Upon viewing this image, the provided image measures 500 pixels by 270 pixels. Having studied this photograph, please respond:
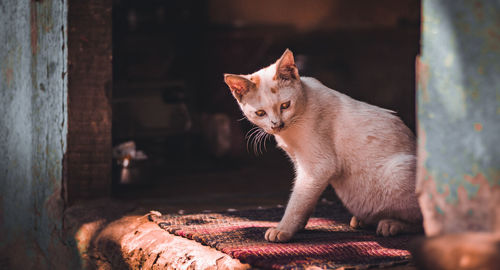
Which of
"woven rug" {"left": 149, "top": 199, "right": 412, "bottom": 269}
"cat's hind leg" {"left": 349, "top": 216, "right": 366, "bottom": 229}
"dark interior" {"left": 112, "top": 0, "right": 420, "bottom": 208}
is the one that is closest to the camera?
"woven rug" {"left": 149, "top": 199, "right": 412, "bottom": 269}

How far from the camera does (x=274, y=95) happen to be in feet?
9.07

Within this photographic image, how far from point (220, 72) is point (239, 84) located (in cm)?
516

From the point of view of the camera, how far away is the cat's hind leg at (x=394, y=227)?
286 cm

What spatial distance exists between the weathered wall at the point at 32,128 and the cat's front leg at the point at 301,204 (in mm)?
2000

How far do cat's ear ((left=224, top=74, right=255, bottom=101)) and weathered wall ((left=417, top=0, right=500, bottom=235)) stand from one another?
1.29 meters

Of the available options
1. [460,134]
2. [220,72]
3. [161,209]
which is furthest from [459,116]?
[220,72]

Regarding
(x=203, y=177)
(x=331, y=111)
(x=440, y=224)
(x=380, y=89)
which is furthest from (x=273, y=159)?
(x=440, y=224)

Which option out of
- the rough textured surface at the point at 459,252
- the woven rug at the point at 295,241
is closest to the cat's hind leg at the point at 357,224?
the woven rug at the point at 295,241

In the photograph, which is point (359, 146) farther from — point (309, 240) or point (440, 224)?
point (440, 224)

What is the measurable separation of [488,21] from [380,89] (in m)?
8.68

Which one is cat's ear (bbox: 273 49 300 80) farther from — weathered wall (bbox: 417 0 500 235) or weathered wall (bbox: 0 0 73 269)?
weathered wall (bbox: 0 0 73 269)

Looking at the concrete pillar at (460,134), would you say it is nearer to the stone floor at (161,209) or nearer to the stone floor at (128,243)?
the stone floor at (128,243)

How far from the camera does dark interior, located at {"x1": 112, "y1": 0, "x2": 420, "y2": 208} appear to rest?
5.63m

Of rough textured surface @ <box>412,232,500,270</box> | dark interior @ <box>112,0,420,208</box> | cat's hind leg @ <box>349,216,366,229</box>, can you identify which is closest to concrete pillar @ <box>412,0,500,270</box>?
rough textured surface @ <box>412,232,500,270</box>
